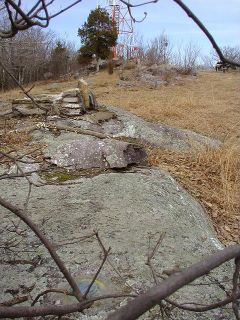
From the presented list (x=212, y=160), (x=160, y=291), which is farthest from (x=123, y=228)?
(x=212, y=160)

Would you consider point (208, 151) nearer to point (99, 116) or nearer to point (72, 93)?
point (99, 116)

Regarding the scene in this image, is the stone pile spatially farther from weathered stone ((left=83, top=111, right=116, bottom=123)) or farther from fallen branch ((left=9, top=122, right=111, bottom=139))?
fallen branch ((left=9, top=122, right=111, bottom=139))

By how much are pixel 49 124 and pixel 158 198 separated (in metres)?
2.17

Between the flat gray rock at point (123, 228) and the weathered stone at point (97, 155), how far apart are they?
0.24 metres

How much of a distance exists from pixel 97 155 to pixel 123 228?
1.35 meters

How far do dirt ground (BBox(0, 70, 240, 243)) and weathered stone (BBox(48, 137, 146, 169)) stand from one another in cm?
44

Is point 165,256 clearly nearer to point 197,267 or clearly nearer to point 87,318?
point 87,318

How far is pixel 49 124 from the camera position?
16.1ft

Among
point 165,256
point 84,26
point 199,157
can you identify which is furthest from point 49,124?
point 84,26

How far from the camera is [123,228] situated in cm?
257

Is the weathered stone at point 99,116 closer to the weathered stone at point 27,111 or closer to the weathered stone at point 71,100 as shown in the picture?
the weathered stone at point 71,100

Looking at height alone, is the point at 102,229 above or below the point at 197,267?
below

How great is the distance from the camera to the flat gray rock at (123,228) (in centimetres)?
203

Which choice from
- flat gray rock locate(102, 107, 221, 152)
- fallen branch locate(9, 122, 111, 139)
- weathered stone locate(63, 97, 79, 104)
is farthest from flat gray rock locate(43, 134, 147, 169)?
weathered stone locate(63, 97, 79, 104)
